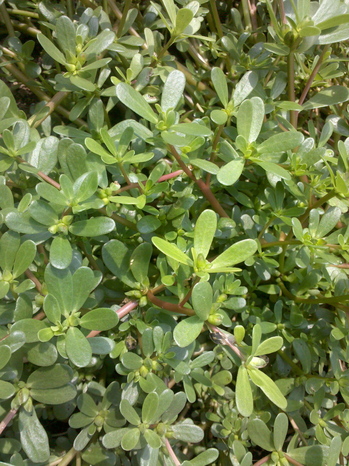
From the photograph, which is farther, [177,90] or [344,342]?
[344,342]

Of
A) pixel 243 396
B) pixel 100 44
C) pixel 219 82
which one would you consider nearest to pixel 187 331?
pixel 243 396

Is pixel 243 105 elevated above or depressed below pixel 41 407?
above

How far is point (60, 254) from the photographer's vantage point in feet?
2.80

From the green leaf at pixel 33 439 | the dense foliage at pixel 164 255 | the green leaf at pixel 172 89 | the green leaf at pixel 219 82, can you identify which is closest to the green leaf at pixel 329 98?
the dense foliage at pixel 164 255

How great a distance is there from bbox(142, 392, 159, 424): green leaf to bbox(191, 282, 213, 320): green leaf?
0.72 ft

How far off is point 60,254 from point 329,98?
3.20 ft

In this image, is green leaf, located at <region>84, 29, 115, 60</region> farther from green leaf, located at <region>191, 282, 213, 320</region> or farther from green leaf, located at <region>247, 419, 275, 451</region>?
green leaf, located at <region>247, 419, 275, 451</region>

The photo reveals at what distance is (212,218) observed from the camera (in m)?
0.85

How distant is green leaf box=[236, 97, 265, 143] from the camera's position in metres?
0.95

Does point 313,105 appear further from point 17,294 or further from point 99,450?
point 99,450

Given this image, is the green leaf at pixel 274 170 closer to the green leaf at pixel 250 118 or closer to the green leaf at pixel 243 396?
the green leaf at pixel 250 118

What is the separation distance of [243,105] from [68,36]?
51 centimetres

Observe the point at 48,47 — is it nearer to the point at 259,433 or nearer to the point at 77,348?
the point at 77,348

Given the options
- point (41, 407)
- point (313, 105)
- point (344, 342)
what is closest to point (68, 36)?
point (313, 105)
